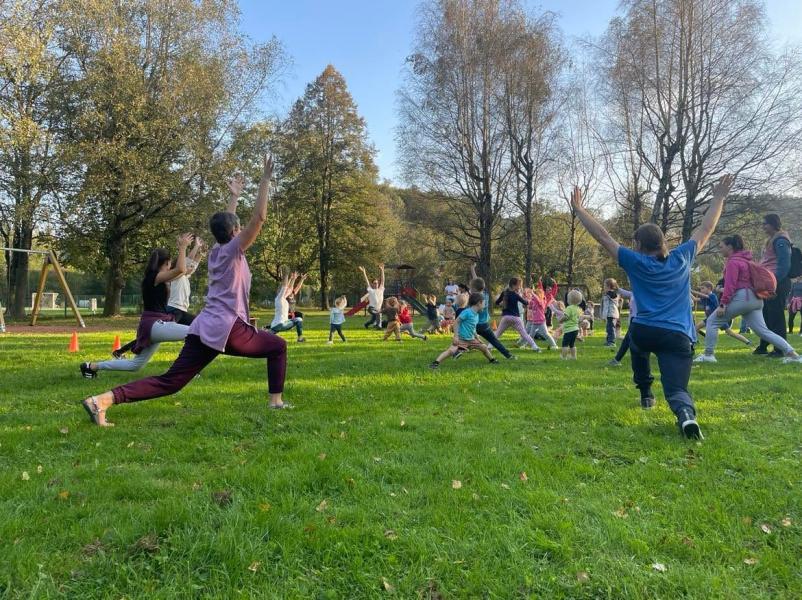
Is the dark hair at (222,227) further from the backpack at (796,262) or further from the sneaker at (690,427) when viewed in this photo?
the backpack at (796,262)

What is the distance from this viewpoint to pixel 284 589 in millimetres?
2484

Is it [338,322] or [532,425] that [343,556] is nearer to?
[532,425]

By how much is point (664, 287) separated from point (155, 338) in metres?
6.15

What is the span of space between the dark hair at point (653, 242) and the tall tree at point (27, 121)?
18.9m

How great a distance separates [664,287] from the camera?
5.05 metres

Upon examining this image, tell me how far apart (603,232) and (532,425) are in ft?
6.68

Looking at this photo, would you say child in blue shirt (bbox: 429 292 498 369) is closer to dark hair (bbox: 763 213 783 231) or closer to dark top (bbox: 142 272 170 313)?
dark top (bbox: 142 272 170 313)

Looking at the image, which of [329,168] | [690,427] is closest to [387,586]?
[690,427]

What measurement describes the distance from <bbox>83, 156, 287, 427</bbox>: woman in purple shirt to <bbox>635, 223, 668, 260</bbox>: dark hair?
3670 mm

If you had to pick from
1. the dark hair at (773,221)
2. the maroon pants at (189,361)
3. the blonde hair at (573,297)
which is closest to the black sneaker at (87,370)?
the maroon pants at (189,361)

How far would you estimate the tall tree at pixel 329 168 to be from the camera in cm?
4122

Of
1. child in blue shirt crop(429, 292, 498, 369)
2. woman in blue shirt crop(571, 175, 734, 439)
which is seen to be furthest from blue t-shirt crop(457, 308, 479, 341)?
woman in blue shirt crop(571, 175, 734, 439)

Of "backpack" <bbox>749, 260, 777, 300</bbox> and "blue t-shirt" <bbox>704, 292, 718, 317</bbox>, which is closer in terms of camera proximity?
"backpack" <bbox>749, 260, 777, 300</bbox>

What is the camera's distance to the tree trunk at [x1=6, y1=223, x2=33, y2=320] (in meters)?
23.6
